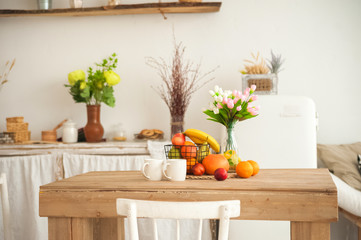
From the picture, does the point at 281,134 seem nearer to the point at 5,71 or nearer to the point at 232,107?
the point at 232,107

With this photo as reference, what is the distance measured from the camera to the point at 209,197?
1.44 metres

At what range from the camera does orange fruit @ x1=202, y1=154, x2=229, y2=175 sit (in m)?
1.76

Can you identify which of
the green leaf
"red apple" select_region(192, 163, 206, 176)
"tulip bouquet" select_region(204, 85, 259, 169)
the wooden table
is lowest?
the wooden table

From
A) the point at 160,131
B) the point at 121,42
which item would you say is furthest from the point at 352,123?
the point at 121,42

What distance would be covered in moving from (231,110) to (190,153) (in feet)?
0.92

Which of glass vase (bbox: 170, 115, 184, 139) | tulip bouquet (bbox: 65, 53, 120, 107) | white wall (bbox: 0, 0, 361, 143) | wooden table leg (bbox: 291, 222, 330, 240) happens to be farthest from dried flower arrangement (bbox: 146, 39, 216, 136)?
wooden table leg (bbox: 291, 222, 330, 240)

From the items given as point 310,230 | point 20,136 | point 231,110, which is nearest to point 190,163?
point 231,110

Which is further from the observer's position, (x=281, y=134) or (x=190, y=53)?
(x=190, y=53)

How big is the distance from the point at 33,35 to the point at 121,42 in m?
0.80

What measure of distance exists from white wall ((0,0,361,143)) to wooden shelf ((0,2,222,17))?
12 cm

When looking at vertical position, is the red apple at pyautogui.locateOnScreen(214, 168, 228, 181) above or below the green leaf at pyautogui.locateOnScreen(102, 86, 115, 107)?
below

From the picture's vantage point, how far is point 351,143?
3252mm

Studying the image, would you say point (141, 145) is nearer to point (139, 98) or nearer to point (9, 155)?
point (139, 98)

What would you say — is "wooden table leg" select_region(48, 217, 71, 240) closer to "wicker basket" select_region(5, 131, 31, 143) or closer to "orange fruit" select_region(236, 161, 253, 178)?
"orange fruit" select_region(236, 161, 253, 178)
